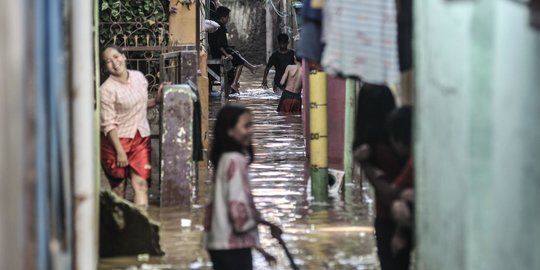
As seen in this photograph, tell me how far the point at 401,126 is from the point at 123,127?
16.2 feet

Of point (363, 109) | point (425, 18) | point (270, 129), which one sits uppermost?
point (425, 18)

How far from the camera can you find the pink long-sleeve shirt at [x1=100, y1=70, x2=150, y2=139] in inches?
458

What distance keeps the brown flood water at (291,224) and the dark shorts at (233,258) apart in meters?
2.29

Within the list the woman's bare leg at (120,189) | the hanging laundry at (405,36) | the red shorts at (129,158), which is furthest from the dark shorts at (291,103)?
the hanging laundry at (405,36)

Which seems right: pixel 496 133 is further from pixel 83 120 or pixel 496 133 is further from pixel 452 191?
pixel 83 120

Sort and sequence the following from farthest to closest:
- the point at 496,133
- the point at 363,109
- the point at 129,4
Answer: the point at 129,4 → the point at 363,109 → the point at 496,133

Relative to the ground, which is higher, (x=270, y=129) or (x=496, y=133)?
(x=496, y=133)

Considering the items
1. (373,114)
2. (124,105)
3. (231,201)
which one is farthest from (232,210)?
(124,105)

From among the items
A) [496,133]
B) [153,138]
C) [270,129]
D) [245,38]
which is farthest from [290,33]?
[496,133]

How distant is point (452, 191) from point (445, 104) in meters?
0.44

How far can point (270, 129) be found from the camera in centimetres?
2116

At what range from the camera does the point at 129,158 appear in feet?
39.0

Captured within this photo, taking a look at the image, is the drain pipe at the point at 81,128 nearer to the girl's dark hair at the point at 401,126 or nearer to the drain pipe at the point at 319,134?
the girl's dark hair at the point at 401,126

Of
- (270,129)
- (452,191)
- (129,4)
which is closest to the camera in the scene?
(452,191)
